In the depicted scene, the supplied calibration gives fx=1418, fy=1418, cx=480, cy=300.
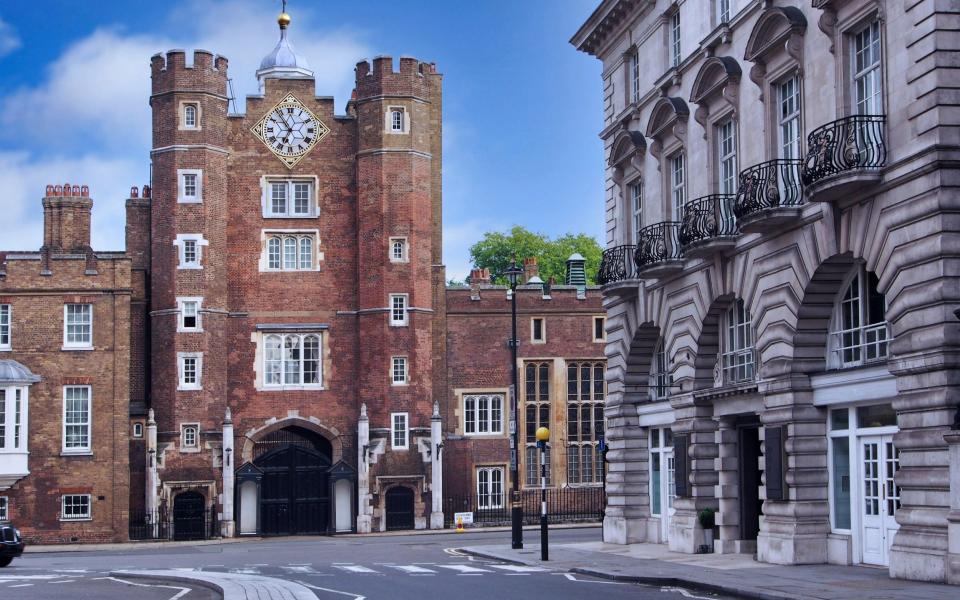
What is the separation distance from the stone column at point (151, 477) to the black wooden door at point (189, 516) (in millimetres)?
839

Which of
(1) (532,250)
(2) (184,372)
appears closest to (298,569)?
(2) (184,372)

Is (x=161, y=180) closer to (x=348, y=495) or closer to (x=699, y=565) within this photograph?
(x=348, y=495)

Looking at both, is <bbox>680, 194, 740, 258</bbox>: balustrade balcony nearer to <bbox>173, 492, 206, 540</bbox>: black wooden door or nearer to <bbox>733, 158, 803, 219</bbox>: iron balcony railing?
<bbox>733, 158, 803, 219</bbox>: iron balcony railing

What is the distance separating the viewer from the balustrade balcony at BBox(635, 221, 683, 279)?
30672 mm

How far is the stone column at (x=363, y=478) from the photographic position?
55.0 meters

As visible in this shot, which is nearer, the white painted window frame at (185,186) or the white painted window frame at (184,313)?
the white painted window frame at (184,313)

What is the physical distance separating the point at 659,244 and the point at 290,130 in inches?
1188

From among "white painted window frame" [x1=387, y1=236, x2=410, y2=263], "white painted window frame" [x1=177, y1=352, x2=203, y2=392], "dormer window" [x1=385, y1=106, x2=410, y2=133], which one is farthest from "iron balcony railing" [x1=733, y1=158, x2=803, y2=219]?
"white painted window frame" [x1=177, y1=352, x2=203, y2=392]

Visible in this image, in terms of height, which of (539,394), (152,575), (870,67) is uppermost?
(870,67)

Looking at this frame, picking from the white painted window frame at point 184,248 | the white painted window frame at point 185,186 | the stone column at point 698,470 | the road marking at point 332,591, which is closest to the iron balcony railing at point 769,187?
the stone column at point 698,470

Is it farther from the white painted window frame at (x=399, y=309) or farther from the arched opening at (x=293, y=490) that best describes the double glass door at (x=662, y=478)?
the arched opening at (x=293, y=490)

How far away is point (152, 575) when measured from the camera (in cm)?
2603

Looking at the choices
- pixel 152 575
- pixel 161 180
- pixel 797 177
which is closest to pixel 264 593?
pixel 152 575

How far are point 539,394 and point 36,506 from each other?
21.6 meters
